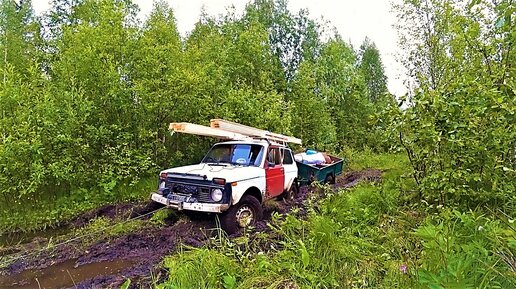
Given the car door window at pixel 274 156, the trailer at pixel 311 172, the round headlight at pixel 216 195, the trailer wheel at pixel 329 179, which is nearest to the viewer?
the round headlight at pixel 216 195

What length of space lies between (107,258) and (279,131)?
348 inches

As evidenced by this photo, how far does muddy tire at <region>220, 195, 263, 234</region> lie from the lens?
6.27 meters

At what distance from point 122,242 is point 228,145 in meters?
3.19

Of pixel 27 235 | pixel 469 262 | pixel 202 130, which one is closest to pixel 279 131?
pixel 202 130

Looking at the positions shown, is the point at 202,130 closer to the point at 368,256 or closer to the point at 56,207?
the point at 56,207

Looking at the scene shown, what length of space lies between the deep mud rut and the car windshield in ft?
4.34

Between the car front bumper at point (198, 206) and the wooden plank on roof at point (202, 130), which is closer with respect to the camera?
the car front bumper at point (198, 206)

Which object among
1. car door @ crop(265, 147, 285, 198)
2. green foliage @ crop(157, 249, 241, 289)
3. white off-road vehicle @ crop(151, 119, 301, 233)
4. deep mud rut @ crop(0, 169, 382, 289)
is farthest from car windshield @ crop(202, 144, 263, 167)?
green foliage @ crop(157, 249, 241, 289)

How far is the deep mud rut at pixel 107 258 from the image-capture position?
464 centimetres

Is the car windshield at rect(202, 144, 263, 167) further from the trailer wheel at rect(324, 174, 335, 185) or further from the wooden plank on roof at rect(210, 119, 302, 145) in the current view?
the trailer wheel at rect(324, 174, 335, 185)

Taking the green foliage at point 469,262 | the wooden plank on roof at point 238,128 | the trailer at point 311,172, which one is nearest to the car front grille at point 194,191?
the wooden plank on roof at point 238,128

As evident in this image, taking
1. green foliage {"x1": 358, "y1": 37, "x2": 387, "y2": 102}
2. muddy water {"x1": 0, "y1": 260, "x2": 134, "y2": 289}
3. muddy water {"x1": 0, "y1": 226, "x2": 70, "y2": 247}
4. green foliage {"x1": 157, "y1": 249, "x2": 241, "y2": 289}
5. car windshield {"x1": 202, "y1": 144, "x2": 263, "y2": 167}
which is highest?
green foliage {"x1": 358, "y1": 37, "x2": 387, "y2": 102}

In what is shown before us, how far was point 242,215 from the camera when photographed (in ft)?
21.6

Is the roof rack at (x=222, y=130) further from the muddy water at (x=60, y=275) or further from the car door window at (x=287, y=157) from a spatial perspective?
the muddy water at (x=60, y=275)
